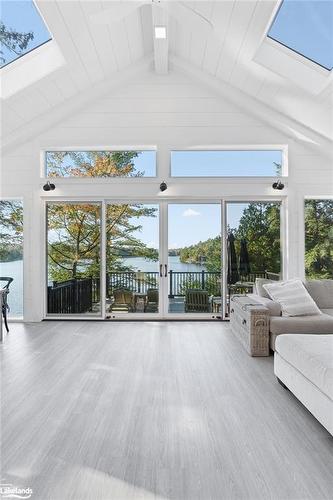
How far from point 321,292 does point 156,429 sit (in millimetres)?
3475

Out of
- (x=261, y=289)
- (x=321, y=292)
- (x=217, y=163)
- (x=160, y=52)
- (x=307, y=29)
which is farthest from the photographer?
(x=217, y=163)

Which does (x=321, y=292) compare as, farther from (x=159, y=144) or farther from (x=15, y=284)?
(x=15, y=284)

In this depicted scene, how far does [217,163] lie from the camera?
681 centimetres

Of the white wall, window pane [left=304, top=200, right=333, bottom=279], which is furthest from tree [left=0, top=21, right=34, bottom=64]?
window pane [left=304, top=200, right=333, bottom=279]

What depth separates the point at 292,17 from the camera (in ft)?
14.6

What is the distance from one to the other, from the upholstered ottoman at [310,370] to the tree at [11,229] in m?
5.04

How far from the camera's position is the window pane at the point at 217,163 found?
6.80m

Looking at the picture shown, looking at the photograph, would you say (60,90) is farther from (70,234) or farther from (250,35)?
(250,35)

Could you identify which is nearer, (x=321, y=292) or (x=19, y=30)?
(x=19, y=30)

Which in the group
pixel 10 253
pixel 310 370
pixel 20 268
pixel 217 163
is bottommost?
pixel 310 370

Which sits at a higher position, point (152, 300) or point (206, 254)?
point (206, 254)

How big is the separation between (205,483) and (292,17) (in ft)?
15.6

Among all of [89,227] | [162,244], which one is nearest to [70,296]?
[89,227]

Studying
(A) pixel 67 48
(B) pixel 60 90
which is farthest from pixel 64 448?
(B) pixel 60 90
